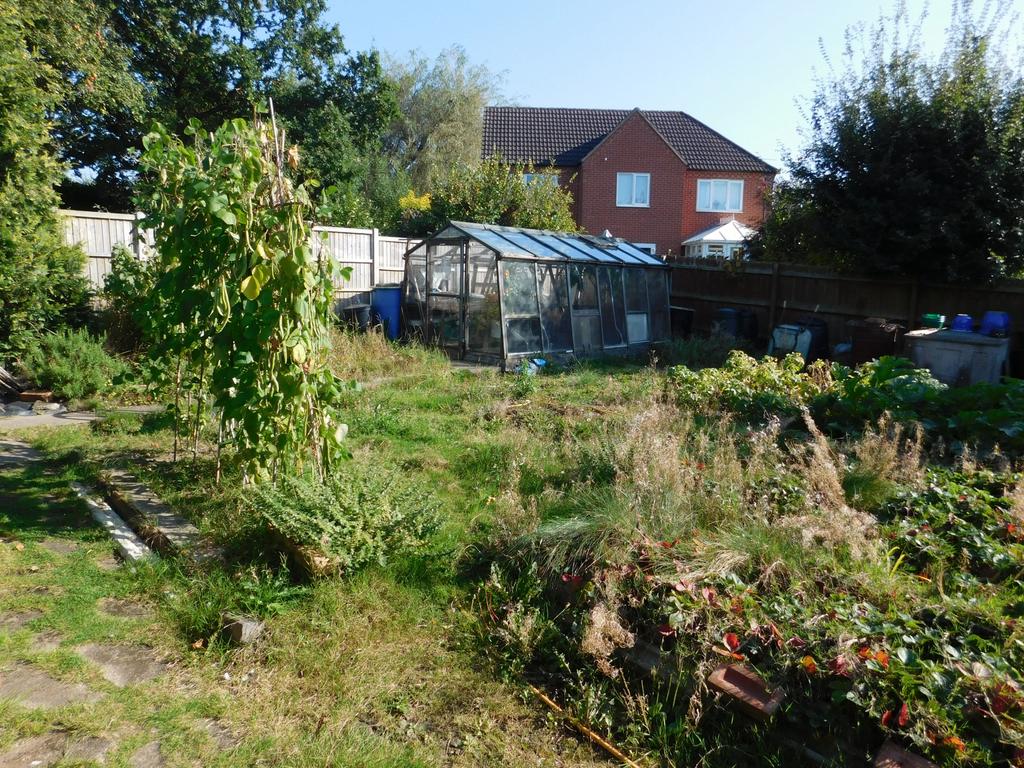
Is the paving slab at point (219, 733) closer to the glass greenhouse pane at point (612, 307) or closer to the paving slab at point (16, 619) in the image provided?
the paving slab at point (16, 619)

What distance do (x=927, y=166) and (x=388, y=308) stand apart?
9.22m

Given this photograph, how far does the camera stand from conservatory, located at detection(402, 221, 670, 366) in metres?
11.9

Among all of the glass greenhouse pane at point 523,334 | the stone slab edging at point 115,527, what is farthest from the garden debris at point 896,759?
the glass greenhouse pane at point 523,334

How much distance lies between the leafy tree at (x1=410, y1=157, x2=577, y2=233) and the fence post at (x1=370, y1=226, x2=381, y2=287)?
3351mm

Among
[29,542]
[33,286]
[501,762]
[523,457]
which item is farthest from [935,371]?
[33,286]

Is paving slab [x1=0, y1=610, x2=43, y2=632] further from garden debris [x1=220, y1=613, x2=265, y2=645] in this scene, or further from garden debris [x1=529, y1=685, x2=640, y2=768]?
garden debris [x1=529, y1=685, x2=640, y2=768]

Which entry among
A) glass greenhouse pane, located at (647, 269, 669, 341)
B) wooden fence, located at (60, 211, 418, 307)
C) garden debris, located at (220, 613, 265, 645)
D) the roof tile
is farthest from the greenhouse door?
the roof tile

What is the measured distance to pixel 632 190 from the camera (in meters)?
29.4

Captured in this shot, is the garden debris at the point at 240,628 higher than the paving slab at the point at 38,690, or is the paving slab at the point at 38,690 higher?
the garden debris at the point at 240,628

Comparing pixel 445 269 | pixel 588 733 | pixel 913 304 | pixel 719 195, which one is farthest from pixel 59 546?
pixel 719 195

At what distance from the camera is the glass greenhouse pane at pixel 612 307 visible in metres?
13.6

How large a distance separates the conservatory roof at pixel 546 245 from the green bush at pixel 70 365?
5.62 m

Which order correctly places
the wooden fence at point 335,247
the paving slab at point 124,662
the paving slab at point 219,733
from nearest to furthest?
the paving slab at point 219,733
the paving slab at point 124,662
the wooden fence at point 335,247

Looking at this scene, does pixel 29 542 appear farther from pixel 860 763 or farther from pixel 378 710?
pixel 860 763
